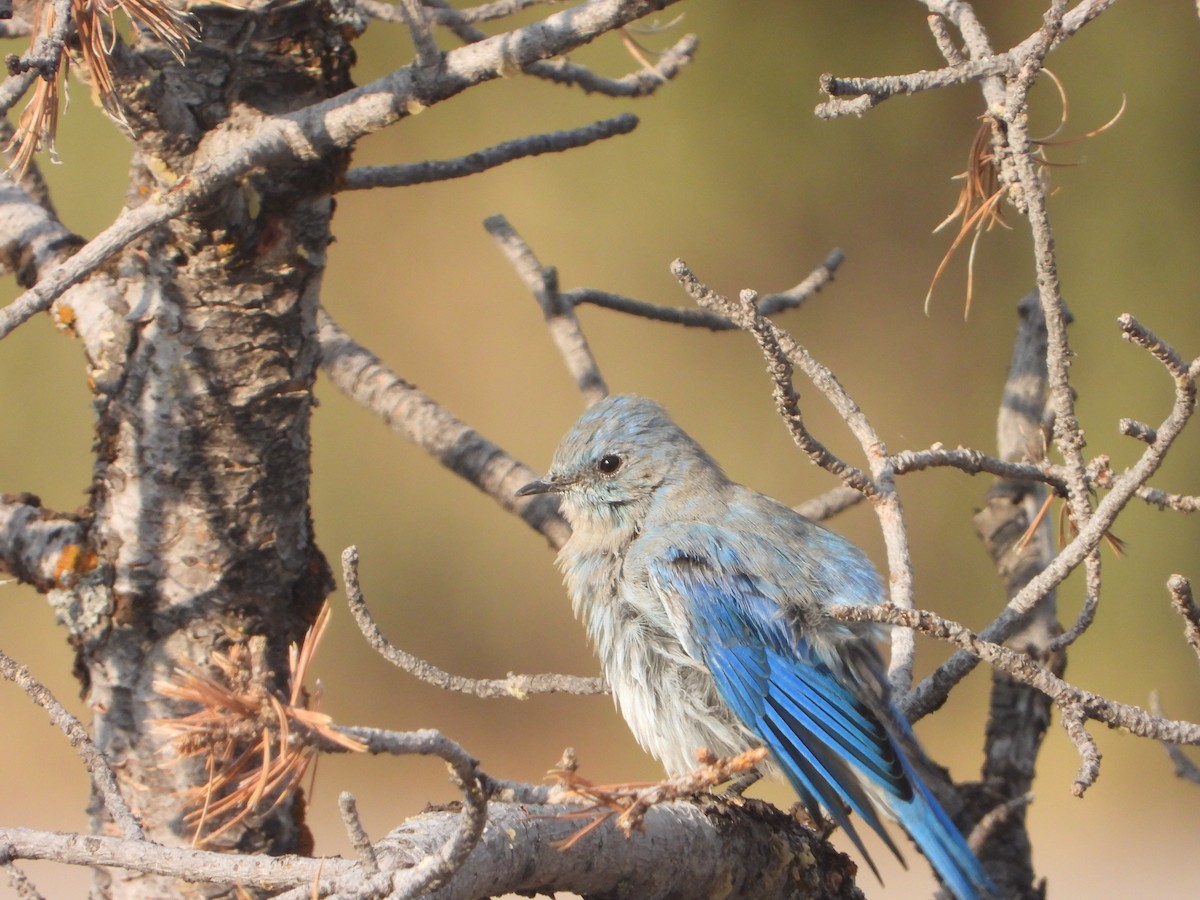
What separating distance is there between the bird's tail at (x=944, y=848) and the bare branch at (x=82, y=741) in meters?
1.31

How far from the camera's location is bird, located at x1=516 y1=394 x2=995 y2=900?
231 cm

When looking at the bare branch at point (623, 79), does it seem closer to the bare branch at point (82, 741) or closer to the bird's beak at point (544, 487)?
the bird's beak at point (544, 487)

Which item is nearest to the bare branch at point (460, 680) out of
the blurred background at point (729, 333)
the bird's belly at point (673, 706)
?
the bird's belly at point (673, 706)

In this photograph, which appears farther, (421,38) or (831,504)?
(831,504)

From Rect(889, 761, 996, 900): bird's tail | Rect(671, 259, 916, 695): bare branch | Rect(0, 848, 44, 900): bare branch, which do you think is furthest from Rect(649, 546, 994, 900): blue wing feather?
Rect(0, 848, 44, 900): bare branch

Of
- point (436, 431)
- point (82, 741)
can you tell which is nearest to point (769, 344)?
point (82, 741)

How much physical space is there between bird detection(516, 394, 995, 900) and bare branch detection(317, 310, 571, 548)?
0.09 m

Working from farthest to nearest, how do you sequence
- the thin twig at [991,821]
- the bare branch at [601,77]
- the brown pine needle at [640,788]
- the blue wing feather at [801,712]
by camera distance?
1. the bare branch at [601,77]
2. the thin twig at [991,821]
3. the blue wing feather at [801,712]
4. the brown pine needle at [640,788]

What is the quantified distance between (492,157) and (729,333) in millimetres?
3245

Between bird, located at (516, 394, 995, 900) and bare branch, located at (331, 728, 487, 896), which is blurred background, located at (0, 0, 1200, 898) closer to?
bird, located at (516, 394, 995, 900)

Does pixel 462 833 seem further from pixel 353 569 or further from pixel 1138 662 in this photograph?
pixel 1138 662

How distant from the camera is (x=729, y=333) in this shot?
5719 millimetres

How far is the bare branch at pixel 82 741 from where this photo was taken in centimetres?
148

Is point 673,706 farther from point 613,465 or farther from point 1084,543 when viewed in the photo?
point 1084,543
